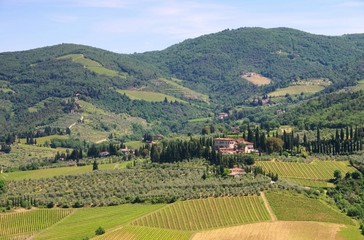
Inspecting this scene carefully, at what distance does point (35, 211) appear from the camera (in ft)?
334

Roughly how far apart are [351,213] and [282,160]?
29.9 meters

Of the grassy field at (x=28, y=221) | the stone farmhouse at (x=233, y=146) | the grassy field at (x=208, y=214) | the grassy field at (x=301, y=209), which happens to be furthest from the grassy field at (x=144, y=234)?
the stone farmhouse at (x=233, y=146)

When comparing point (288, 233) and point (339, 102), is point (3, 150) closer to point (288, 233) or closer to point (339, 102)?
point (339, 102)

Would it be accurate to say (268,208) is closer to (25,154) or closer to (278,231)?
(278,231)

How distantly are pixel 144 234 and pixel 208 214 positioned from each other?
425 inches

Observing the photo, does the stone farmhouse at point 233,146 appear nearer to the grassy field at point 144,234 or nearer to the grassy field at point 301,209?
the grassy field at point 301,209

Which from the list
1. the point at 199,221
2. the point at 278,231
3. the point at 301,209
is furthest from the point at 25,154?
the point at 278,231

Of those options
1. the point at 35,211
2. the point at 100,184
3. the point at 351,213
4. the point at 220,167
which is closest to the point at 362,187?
the point at 351,213

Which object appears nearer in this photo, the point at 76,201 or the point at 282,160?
the point at 76,201

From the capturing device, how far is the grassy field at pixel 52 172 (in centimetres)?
13238

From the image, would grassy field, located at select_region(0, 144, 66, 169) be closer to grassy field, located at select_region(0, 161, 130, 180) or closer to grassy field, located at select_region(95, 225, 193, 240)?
grassy field, located at select_region(0, 161, 130, 180)

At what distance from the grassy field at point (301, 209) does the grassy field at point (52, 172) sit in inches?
1780

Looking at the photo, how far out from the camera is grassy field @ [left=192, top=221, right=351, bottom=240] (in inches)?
3246

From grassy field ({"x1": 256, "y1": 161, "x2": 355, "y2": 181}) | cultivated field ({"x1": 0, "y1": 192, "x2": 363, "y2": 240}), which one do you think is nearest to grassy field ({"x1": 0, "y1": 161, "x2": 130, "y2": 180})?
grassy field ({"x1": 256, "y1": 161, "x2": 355, "y2": 181})
